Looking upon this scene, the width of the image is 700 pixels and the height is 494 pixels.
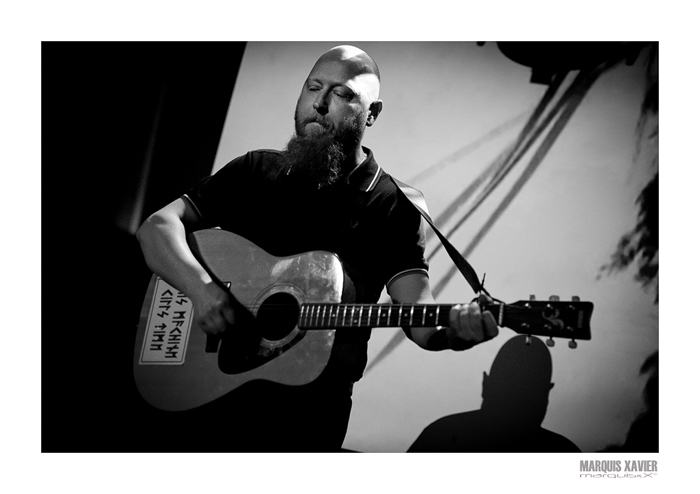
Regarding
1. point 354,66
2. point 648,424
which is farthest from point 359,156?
point 648,424

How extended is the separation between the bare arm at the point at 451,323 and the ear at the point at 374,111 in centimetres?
62

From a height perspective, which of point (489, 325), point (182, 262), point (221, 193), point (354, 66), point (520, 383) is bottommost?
point (520, 383)

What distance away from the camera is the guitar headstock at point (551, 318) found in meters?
2.09

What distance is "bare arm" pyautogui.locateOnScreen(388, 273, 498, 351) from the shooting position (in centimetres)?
218

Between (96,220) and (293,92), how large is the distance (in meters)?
0.95

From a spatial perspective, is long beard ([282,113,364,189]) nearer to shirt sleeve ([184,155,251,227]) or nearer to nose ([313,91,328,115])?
nose ([313,91,328,115])

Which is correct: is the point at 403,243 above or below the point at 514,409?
above

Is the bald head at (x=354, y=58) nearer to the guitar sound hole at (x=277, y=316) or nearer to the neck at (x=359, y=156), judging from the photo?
the neck at (x=359, y=156)

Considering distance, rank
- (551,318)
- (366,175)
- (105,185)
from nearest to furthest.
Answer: (551,318) < (366,175) < (105,185)

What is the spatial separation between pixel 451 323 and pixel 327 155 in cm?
80

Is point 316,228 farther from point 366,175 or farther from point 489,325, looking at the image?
point 489,325

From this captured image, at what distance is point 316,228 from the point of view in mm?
2502

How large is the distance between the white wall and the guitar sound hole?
349 millimetres

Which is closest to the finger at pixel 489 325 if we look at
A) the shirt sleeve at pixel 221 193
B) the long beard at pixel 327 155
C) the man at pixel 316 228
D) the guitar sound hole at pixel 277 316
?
the man at pixel 316 228
